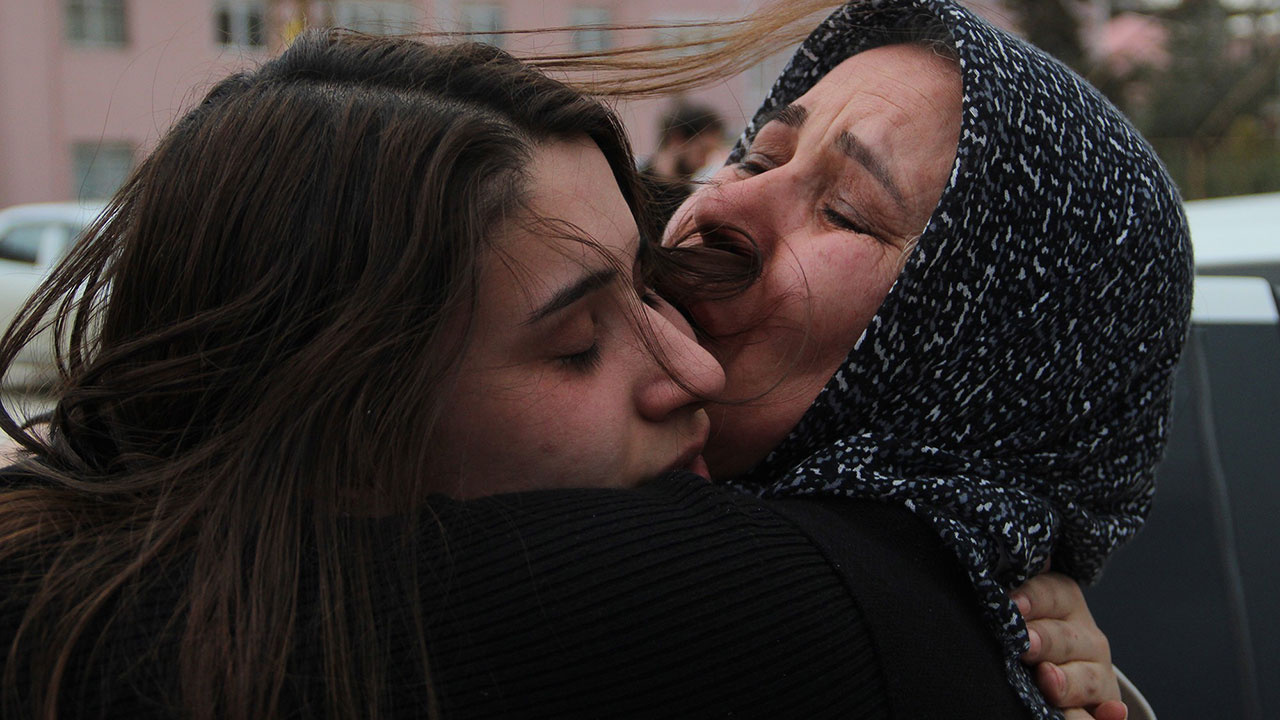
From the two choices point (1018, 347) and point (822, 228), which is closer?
point (1018, 347)

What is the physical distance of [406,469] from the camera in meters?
1.21

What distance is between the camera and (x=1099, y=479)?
→ 1.77 metres

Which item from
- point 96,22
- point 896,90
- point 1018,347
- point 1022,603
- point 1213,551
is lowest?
point 96,22

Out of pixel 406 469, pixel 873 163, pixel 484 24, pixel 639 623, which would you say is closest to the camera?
pixel 639 623

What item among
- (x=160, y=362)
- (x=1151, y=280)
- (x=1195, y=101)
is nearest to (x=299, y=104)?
(x=160, y=362)

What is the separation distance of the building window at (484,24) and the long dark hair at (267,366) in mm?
271

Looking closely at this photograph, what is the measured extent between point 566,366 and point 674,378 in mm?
145

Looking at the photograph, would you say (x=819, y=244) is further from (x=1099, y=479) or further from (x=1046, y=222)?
(x=1099, y=479)

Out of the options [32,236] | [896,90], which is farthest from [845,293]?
[32,236]

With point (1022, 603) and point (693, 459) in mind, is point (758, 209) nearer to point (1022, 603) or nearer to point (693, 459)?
point (693, 459)

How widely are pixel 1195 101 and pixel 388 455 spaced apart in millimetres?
24543

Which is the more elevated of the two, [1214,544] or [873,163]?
[873,163]

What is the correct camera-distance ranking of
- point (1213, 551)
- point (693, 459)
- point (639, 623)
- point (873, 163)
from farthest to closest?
point (1213, 551), point (873, 163), point (693, 459), point (639, 623)

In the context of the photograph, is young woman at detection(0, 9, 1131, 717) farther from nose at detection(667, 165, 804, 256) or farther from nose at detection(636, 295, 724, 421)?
nose at detection(667, 165, 804, 256)
